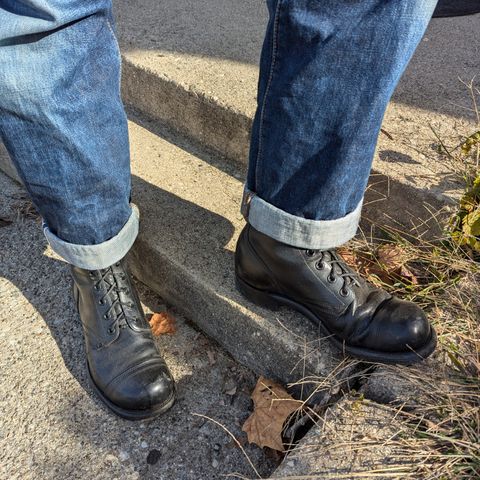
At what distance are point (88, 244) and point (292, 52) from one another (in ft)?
2.29

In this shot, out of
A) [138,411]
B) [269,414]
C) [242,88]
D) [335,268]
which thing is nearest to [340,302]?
[335,268]

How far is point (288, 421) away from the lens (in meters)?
1.36

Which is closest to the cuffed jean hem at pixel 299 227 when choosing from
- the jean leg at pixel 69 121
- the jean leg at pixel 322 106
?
the jean leg at pixel 322 106

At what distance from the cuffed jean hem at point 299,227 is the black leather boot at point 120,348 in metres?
0.46

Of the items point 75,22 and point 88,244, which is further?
point 88,244

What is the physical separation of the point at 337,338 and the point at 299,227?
31 cm

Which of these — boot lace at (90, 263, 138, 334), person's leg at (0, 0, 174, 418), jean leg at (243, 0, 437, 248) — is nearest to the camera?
jean leg at (243, 0, 437, 248)

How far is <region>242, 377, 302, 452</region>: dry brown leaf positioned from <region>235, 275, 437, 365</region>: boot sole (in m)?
0.19

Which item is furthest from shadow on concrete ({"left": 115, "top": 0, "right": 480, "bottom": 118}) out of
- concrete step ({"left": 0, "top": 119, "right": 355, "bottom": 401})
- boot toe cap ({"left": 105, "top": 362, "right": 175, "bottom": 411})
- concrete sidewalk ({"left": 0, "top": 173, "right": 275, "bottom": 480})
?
boot toe cap ({"left": 105, "top": 362, "right": 175, "bottom": 411})

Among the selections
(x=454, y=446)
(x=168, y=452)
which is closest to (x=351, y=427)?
(x=454, y=446)

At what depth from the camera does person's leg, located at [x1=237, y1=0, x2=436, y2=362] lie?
1.00 metres

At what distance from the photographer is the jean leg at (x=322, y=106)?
0.99 m

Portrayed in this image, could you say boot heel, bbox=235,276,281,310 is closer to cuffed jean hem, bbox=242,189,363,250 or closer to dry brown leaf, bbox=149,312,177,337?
cuffed jean hem, bbox=242,189,363,250

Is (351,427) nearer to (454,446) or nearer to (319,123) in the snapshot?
(454,446)
